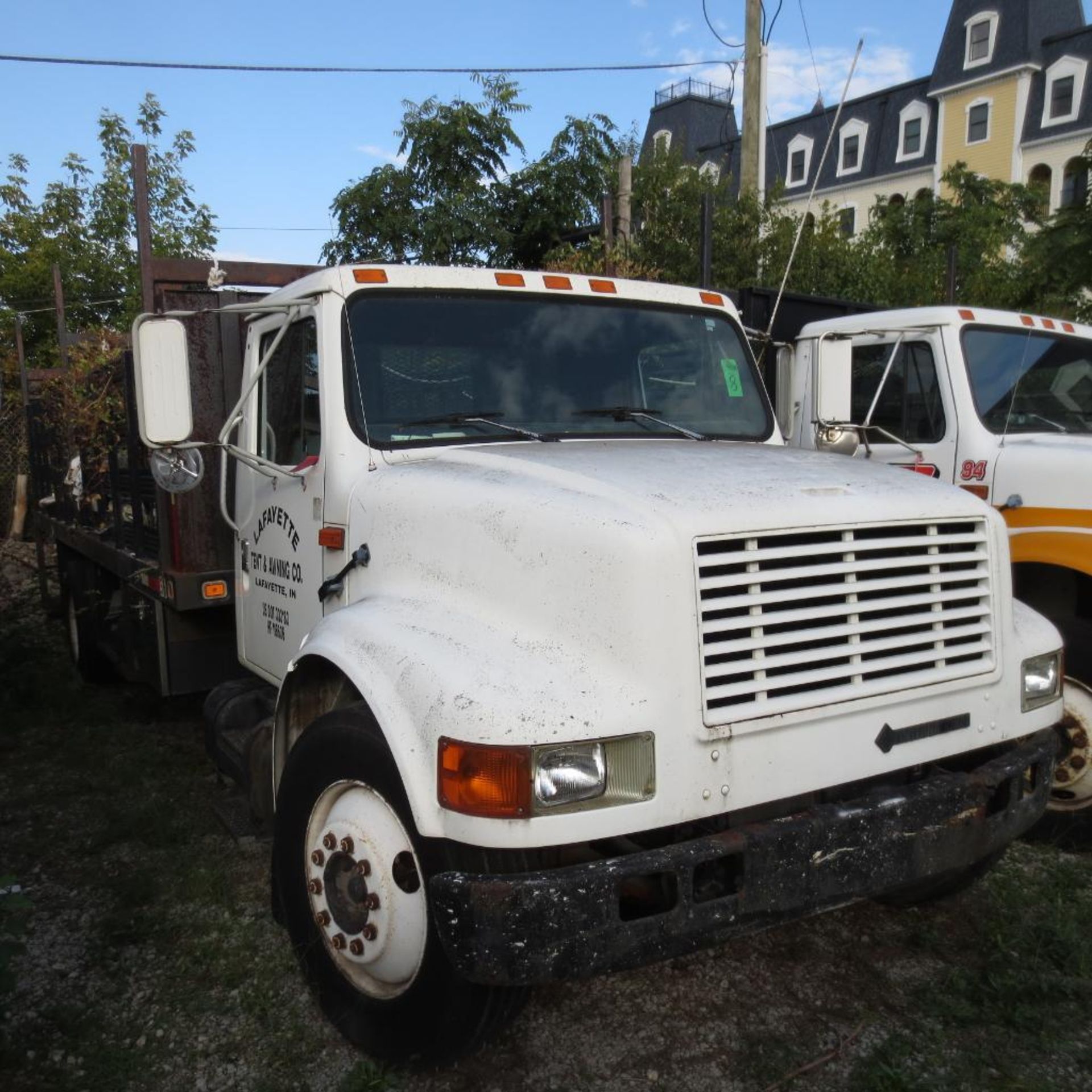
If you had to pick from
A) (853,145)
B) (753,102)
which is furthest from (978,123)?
(753,102)

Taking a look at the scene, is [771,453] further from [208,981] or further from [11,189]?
[11,189]

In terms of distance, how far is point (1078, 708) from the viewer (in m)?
4.14

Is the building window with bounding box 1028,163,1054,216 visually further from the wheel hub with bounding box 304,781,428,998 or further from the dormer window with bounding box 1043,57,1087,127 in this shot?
the wheel hub with bounding box 304,781,428,998

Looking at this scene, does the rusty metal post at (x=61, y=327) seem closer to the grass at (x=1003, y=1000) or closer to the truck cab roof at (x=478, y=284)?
the truck cab roof at (x=478, y=284)

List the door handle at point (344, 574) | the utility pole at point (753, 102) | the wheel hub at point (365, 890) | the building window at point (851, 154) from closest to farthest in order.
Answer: the wheel hub at point (365, 890) → the door handle at point (344, 574) → the utility pole at point (753, 102) → the building window at point (851, 154)

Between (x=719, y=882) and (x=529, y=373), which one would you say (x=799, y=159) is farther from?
(x=719, y=882)

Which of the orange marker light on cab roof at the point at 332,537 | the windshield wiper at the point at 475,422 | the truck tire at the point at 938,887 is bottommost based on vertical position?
the truck tire at the point at 938,887

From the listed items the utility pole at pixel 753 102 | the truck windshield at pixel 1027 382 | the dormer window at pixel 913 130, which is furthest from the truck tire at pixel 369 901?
the dormer window at pixel 913 130

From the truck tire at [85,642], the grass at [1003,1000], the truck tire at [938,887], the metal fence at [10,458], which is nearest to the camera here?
the grass at [1003,1000]

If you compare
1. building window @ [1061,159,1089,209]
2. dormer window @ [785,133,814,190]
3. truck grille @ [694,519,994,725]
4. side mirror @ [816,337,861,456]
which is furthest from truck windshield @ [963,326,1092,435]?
dormer window @ [785,133,814,190]

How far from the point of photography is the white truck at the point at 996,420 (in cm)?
420

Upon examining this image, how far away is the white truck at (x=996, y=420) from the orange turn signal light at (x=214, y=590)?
259 centimetres

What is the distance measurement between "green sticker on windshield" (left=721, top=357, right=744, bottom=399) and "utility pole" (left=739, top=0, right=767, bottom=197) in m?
8.25

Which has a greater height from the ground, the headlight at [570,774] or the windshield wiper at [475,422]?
the windshield wiper at [475,422]
